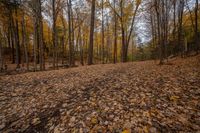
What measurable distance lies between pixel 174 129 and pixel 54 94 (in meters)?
3.79

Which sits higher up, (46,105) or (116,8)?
(116,8)

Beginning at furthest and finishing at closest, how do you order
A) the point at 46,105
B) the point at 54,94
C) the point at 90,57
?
the point at 90,57
the point at 54,94
the point at 46,105

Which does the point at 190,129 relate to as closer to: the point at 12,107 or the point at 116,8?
the point at 12,107

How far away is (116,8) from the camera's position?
18.3 metres

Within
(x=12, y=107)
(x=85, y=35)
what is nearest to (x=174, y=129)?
(x=12, y=107)

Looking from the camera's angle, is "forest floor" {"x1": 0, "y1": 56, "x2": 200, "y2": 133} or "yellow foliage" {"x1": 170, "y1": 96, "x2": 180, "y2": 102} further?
"yellow foliage" {"x1": 170, "y1": 96, "x2": 180, "y2": 102}

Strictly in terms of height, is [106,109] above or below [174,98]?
below

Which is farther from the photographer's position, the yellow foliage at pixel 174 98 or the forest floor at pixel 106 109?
the yellow foliage at pixel 174 98

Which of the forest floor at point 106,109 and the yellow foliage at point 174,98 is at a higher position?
the yellow foliage at point 174,98

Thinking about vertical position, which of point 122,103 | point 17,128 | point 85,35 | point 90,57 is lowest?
point 17,128

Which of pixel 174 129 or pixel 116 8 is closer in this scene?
pixel 174 129

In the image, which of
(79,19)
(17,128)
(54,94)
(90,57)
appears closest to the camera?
(17,128)

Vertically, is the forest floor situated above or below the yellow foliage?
below

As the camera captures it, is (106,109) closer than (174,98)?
Yes
